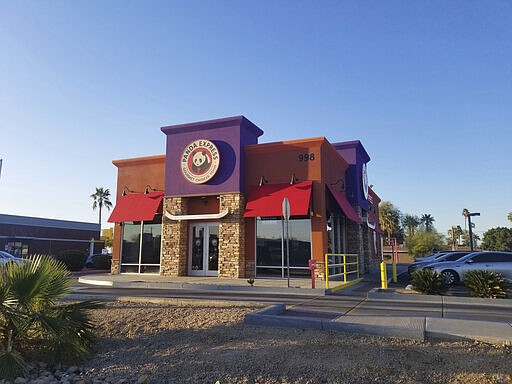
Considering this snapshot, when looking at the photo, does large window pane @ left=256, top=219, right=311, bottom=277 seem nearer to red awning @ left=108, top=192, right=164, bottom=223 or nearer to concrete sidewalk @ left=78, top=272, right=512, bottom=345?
concrete sidewalk @ left=78, top=272, right=512, bottom=345

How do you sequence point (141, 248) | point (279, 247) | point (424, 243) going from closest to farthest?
point (279, 247) → point (141, 248) → point (424, 243)

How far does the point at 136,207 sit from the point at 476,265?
16.0 metres

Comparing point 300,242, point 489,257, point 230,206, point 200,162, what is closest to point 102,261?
point 200,162

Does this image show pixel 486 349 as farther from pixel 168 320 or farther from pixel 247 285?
pixel 247 285

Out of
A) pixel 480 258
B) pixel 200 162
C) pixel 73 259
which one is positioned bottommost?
pixel 73 259

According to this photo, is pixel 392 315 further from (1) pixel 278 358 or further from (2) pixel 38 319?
(2) pixel 38 319

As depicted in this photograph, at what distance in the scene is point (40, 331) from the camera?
5.88 meters

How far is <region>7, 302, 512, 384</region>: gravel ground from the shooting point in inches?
180

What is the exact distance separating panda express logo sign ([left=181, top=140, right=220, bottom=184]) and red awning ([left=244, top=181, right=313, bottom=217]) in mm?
2366

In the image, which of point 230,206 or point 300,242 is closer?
point 300,242

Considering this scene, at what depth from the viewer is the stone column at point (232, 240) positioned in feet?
59.8

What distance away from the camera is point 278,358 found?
16.9ft

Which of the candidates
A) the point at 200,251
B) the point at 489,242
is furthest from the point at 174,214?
the point at 489,242

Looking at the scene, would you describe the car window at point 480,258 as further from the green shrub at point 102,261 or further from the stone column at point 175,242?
the green shrub at point 102,261
